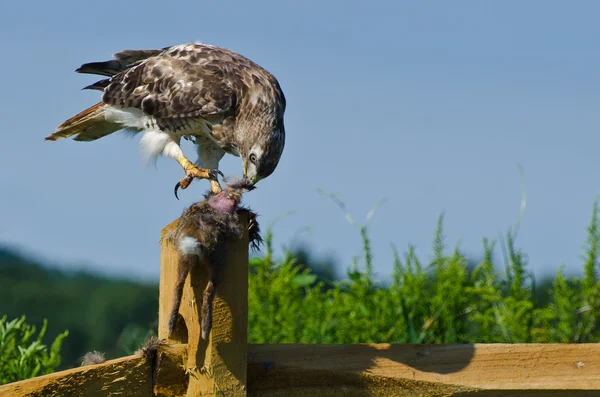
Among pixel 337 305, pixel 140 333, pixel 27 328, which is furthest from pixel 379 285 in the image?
pixel 27 328

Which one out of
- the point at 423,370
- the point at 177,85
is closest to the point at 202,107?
the point at 177,85

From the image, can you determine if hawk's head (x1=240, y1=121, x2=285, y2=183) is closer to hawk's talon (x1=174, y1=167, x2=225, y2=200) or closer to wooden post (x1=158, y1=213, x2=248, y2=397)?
hawk's talon (x1=174, y1=167, x2=225, y2=200)

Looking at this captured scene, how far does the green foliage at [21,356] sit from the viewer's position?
10.7ft

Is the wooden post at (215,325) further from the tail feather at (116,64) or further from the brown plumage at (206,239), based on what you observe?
the tail feather at (116,64)

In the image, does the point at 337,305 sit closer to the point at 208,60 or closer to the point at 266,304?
the point at 266,304

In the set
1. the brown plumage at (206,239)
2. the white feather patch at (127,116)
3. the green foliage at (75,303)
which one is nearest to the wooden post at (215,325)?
the brown plumage at (206,239)

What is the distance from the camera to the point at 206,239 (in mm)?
1871

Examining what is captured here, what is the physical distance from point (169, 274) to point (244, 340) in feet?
0.76

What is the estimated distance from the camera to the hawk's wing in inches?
149

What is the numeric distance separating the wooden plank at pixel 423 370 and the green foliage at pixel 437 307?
150 cm

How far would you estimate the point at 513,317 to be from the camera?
3.71 metres

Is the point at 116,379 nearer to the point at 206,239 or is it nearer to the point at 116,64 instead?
the point at 206,239

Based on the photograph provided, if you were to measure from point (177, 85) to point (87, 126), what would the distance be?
70cm

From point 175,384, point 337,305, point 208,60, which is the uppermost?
point 208,60
